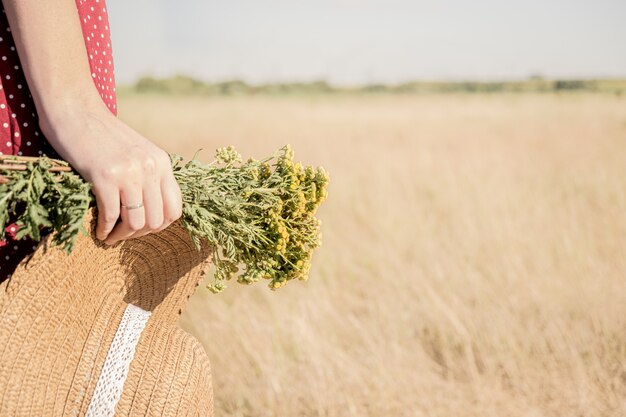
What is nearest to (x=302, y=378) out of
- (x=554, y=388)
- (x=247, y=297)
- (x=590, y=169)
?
(x=247, y=297)

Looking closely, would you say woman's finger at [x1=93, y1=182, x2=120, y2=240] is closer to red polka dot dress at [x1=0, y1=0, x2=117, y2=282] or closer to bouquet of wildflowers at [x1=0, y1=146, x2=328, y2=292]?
bouquet of wildflowers at [x1=0, y1=146, x2=328, y2=292]

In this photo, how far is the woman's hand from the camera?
935mm

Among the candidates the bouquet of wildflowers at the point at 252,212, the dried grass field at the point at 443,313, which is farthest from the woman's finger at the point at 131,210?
the dried grass field at the point at 443,313

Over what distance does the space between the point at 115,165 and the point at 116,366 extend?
1.40 ft

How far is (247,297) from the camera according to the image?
3.99 metres

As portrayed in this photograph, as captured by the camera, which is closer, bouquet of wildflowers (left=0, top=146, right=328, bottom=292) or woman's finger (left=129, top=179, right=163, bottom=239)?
woman's finger (left=129, top=179, right=163, bottom=239)

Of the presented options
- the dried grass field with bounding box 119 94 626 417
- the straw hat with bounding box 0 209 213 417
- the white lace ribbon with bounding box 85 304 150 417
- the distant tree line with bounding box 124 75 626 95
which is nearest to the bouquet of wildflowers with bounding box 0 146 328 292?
the straw hat with bounding box 0 209 213 417

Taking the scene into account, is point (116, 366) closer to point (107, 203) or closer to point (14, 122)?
point (107, 203)

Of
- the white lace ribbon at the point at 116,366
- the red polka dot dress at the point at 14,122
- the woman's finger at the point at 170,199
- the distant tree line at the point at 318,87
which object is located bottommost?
the distant tree line at the point at 318,87

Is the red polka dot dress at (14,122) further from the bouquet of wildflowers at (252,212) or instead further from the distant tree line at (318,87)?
the distant tree line at (318,87)

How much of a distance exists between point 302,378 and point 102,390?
2.05 m

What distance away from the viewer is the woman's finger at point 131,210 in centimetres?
95

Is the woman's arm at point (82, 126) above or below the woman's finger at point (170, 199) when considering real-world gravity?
above

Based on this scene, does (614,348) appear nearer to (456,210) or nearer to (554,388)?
(554,388)
